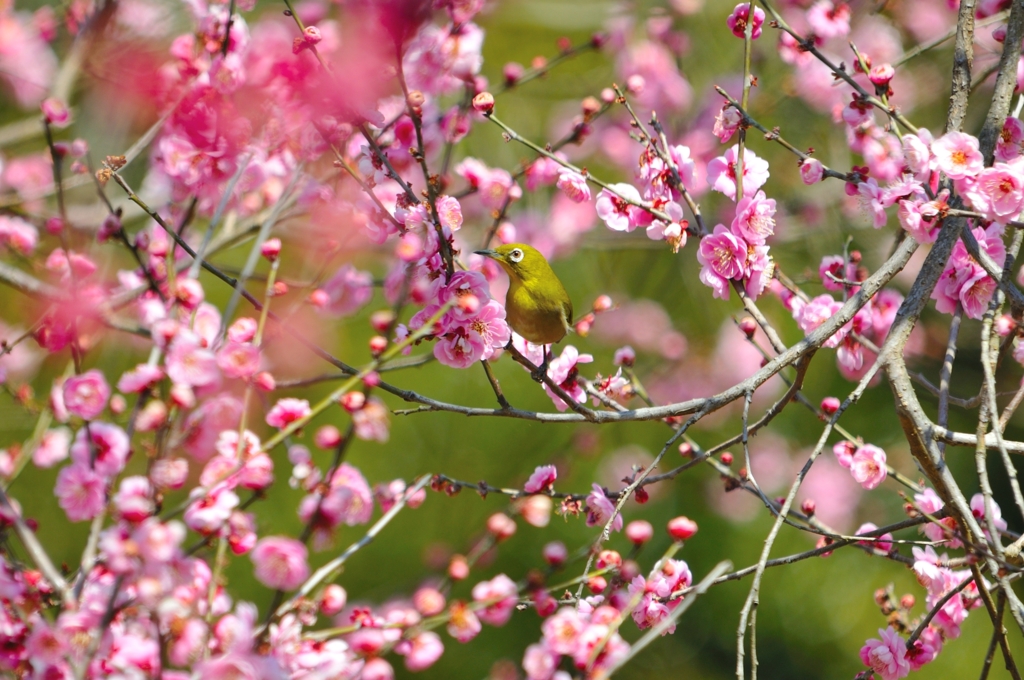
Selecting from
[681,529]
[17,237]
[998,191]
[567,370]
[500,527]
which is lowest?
[500,527]

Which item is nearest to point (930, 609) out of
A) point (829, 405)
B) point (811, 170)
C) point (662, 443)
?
point (829, 405)

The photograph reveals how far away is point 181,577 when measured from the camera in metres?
1.19

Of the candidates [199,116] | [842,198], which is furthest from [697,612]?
[199,116]

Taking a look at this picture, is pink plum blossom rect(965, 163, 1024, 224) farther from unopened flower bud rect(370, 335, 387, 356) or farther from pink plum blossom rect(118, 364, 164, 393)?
pink plum blossom rect(118, 364, 164, 393)

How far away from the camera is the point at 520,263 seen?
77.6 inches

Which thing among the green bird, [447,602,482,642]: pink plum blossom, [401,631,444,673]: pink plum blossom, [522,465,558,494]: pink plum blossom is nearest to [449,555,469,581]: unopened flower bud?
[447,602,482,642]: pink plum blossom

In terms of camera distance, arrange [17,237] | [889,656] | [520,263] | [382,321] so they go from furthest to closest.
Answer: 1. [17,237]
2. [520,263]
3. [382,321]
4. [889,656]

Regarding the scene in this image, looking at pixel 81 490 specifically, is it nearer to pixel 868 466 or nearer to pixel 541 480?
pixel 541 480

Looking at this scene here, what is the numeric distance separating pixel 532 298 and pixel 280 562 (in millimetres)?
820

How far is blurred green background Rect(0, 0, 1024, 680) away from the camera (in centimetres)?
408

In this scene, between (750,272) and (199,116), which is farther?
(199,116)

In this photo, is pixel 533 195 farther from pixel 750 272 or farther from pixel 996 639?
pixel 996 639

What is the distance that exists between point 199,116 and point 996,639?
1.96 meters

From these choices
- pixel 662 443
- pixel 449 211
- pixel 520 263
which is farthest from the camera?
pixel 662 443
